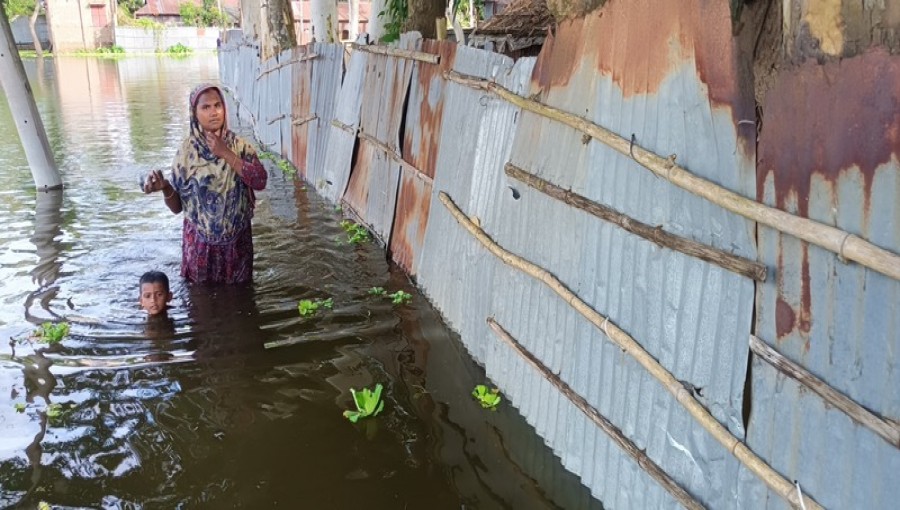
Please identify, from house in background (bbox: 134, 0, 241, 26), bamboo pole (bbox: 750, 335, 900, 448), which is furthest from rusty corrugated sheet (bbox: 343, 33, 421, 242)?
→ house in background (bbox: 134, 0, 241, 26)

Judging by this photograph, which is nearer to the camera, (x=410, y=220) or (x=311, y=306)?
(x=311, y=306)

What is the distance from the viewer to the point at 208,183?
575 cm

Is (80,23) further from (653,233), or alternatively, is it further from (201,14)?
(653,233)

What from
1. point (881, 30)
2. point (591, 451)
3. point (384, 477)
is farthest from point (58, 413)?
point (881, 30)

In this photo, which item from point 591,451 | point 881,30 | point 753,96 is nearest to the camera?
point 881,30

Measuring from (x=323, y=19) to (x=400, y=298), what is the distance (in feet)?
30.3

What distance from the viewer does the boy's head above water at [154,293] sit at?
5.73m

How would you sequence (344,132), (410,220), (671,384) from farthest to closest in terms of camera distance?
(344,132) < (410,220) < (671,384)

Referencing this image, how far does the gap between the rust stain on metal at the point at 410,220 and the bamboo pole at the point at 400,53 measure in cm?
98

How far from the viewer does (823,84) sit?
90.7 inches

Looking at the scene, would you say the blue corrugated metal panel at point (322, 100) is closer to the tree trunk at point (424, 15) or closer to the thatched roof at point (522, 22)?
the tree trunk at point (424, 15)

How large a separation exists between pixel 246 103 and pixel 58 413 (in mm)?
15209

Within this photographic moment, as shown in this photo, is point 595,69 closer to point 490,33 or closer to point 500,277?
point 500,277

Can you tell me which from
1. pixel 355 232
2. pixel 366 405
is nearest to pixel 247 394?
pixel 366 405
